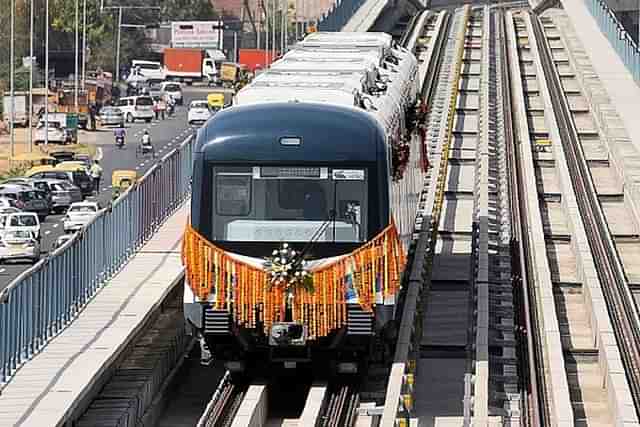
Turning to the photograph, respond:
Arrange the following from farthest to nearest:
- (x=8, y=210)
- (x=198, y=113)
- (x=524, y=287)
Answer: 1. (x=198, y=113)
2. (x=8, y=210)
3. (x=524, y=287)

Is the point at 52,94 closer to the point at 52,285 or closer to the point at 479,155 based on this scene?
the point at 479,155

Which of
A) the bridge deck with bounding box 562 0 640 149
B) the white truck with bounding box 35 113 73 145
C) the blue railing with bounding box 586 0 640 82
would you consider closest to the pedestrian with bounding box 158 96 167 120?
the white truck with bounding box 35 113 73 145

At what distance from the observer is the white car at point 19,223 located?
46.8 metres

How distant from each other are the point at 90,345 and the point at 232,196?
2031 millimetres

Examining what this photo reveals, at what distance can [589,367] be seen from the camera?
74.4 feet

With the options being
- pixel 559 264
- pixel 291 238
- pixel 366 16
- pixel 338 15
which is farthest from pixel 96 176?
pixel 291 238

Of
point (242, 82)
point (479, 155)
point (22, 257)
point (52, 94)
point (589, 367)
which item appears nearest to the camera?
point (589, 367)

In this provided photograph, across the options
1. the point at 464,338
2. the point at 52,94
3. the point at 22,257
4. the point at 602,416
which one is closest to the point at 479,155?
the point at 22,257

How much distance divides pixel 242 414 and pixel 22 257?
28.1m

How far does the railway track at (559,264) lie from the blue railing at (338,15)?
1211 cm

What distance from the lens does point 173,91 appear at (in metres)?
99.0

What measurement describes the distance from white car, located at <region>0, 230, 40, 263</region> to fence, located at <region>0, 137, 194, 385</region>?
16.7 metres

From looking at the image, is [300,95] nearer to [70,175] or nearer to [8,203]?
[8,203]

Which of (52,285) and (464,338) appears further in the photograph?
(464,338)
